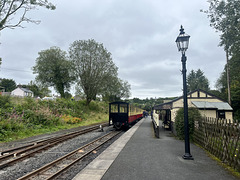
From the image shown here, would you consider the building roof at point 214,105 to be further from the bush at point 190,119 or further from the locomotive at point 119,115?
the bush at point 190,119

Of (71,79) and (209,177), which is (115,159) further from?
(71,79)

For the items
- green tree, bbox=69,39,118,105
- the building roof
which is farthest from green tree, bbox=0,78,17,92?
the building roof

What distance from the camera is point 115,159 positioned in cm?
573

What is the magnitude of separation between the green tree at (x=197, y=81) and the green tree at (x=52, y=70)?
57.3m

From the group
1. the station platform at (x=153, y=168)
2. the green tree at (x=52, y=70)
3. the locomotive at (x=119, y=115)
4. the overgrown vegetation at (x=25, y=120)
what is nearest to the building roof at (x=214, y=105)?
the locomotive at (x=119, y=115)

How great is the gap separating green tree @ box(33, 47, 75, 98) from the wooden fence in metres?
30.4

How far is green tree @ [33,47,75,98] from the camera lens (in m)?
34.0

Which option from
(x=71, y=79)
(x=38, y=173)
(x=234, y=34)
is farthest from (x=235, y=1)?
(x=71, y=79)

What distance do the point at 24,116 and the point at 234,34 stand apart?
76.8 feet

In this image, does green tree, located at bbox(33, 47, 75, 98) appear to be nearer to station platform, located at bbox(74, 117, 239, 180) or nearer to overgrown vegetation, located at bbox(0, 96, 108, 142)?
overgrown vegetation, located at bbox(0, 96, 108, 142)

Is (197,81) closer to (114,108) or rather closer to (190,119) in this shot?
(114,108)

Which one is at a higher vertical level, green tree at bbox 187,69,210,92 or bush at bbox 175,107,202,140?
green tree at bbox 187,69,210,92

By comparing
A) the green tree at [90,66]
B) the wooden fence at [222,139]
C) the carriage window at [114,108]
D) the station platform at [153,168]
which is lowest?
the station platform at [153,168]

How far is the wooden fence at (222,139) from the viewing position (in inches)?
181
